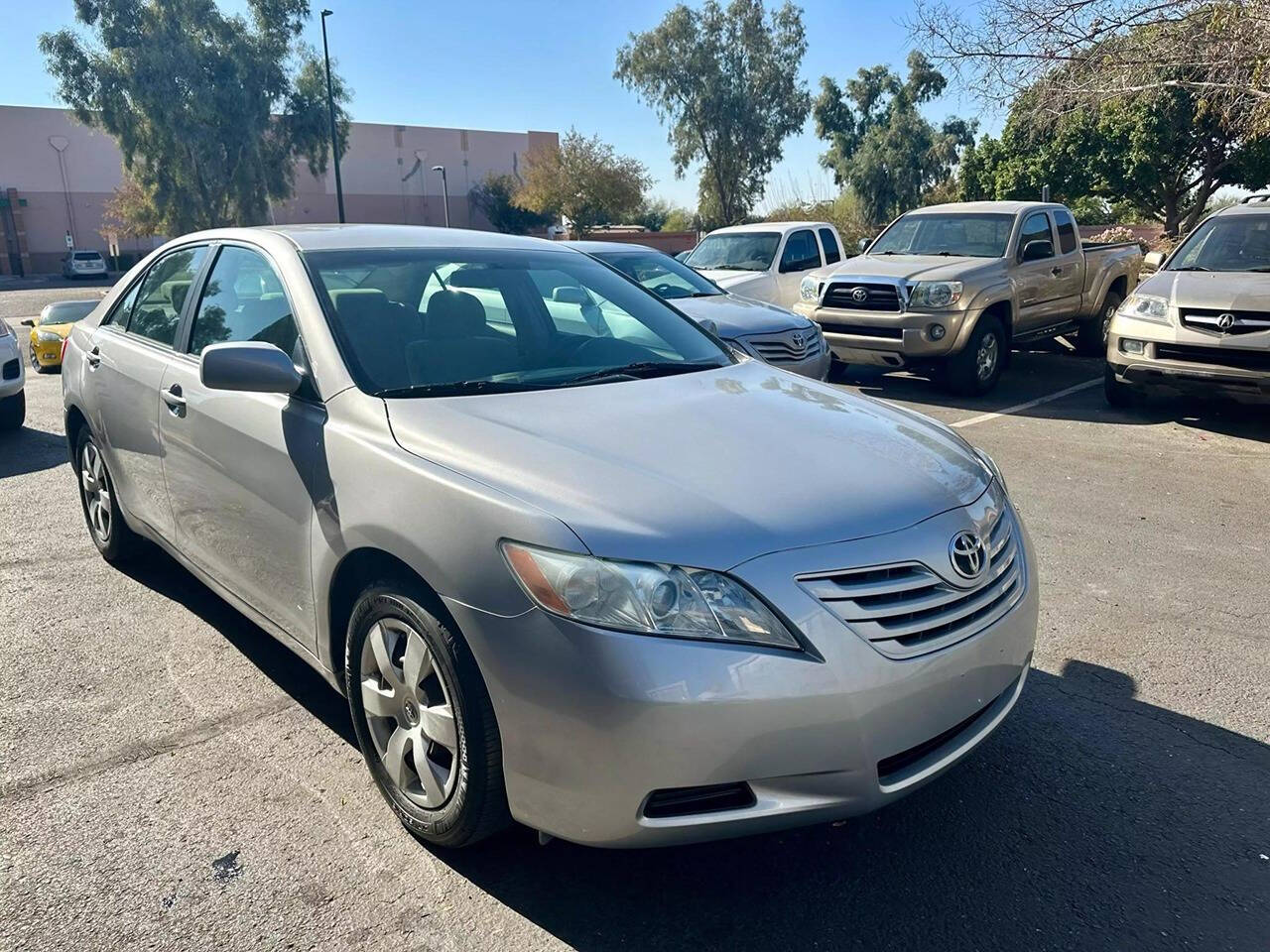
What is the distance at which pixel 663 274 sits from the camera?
10125 mm

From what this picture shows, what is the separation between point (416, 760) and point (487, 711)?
42 cm

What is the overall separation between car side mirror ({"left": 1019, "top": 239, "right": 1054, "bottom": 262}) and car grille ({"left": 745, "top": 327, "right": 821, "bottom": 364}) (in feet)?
11.9

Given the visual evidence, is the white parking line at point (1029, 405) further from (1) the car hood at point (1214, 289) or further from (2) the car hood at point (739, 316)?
(2) the car hood at point (739, 316)

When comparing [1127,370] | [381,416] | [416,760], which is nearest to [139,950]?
[416,760]

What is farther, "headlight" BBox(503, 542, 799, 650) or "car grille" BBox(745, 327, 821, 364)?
"car grille" BBox(745, 327, 821, 364)

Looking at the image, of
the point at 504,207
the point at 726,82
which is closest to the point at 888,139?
the point at 726,82

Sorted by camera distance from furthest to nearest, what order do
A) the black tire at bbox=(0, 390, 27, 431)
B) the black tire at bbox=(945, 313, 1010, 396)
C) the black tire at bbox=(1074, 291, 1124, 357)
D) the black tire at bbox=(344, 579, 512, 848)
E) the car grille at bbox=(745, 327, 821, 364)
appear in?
the black tire at bbox=(1074, 291, 1124, 357) < the black tire at bbox=(945, 313, 1010, 396) < the black tire at bbox=(0, 390, 27, 431) < the car grille at bbox=(745, 327, 821, 364) < the black tire at bbox=(344, 579, 512, 848)

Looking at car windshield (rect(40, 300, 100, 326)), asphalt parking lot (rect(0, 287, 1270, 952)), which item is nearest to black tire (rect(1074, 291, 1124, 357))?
asphalt parking lot (rect(0, 287, 1270, 952))

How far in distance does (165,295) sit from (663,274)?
6362mm

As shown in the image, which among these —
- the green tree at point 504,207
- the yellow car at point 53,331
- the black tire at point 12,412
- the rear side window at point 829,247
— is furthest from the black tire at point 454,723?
the green tree at point 504,207

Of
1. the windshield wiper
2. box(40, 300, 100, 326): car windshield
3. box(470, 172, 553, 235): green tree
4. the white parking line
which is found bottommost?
the white parking line

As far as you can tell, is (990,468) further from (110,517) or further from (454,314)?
(110,517)

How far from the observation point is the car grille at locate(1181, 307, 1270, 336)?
7.74 m

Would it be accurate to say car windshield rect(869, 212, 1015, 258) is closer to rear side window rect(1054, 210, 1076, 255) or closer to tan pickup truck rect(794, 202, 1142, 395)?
tan pickup truck rect(794, 202, 1142, 395)
